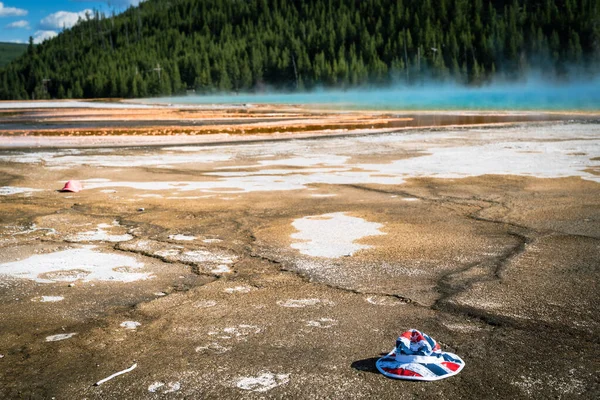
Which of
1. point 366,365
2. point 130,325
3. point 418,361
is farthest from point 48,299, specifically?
point 418,361

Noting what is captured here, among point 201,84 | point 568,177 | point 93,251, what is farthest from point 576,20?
point 93,251

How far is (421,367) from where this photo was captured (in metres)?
4.15

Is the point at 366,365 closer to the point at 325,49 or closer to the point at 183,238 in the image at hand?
the point at 183,238

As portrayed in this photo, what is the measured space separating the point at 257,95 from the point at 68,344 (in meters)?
127

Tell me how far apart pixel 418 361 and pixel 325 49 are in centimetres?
13793

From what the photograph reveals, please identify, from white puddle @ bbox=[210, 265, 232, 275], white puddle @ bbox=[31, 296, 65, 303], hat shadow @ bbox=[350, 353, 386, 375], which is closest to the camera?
hat shadow @ bbox=[350, 353, 386, 375]

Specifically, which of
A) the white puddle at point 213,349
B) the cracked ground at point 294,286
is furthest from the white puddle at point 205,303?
the white puddle at point 213,349

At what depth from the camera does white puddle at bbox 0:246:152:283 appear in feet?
20.6

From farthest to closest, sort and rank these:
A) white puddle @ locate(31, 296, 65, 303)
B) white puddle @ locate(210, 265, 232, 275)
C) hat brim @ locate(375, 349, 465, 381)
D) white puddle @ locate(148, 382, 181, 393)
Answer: white puddle @ locate(210, 265, 232, 275)
white puddle @ locate(31, 296, 65, 303)
hat brim @ locate(375, 349, 465, 381)
white puddle @ locate(148, 382, 181, 393)

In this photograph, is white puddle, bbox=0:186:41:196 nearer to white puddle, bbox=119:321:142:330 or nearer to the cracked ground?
the cracked ground

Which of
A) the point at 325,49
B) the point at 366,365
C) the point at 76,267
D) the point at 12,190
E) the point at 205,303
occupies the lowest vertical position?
the point at 366,365

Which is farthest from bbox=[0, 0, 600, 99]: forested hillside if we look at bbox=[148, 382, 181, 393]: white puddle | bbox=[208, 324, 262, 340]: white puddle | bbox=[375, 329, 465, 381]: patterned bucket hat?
bbox=[148, 382, 181, 393]: white puddle

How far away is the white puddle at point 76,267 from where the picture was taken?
6277 millimetres

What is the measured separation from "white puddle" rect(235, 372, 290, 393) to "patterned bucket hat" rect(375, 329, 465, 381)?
63 centimetres
